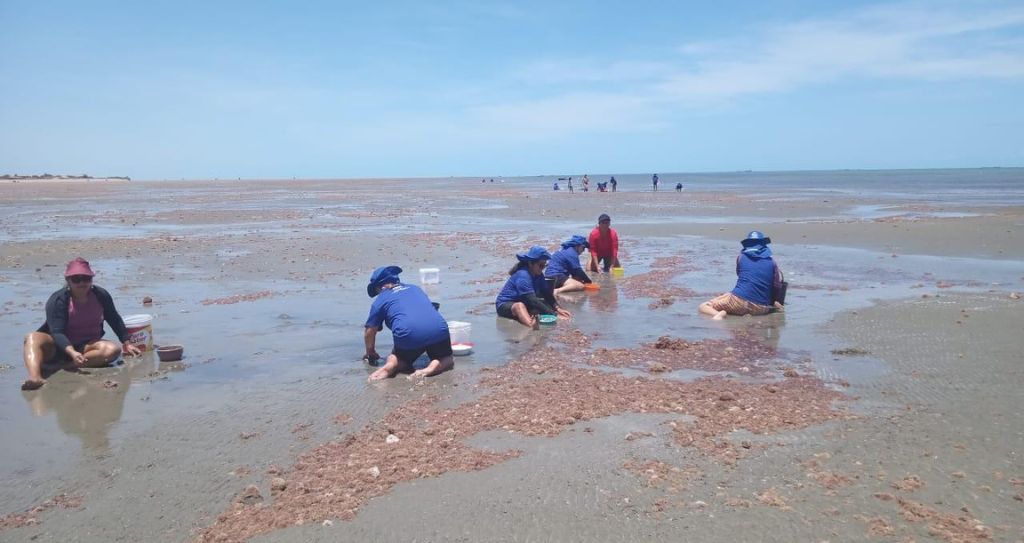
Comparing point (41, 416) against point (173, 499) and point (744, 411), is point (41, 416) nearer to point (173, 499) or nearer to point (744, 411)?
point (173, 499)

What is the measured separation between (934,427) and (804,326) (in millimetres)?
4431

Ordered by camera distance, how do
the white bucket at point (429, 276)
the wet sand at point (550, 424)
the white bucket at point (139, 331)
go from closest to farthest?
the wet sand at point (550, 424) → the white bucket at point (139, 331) → the white bucket at point (429, 276)

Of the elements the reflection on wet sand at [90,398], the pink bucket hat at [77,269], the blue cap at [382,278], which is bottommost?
the reflection on wet sand at [90,398]

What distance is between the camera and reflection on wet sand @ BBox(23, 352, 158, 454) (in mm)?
6680

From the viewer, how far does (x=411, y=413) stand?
6.96 meters

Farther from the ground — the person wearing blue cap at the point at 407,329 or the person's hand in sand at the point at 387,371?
the person wearing blue cap at the point at 407,329

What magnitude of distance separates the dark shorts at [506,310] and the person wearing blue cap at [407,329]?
2462 mm

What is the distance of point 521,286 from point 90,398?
577 cm

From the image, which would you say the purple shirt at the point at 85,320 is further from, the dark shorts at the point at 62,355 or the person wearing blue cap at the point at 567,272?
the person wearing blue cap at the point at 567,272

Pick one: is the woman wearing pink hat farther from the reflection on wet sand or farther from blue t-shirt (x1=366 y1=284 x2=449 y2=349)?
blue t-shirt (x1=366 y1=284 x2=449 y2=349)

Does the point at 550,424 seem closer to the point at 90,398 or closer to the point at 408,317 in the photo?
the point at 408,317

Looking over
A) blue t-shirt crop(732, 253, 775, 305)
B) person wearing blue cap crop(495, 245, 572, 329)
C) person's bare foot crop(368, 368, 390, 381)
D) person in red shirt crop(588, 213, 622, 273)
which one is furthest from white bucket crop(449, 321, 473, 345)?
person in red shirt crop(588, 213, 622, 273)

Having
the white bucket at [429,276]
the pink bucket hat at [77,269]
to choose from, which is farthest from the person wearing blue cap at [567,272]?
the pink bucket hat at [77,269]

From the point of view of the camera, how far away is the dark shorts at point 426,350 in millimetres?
8266
